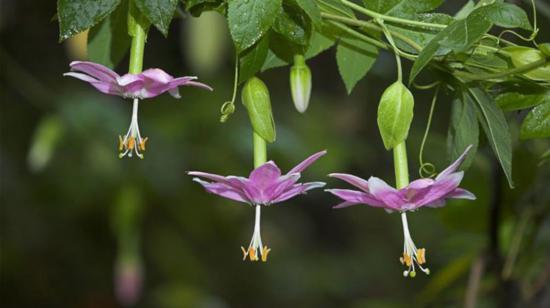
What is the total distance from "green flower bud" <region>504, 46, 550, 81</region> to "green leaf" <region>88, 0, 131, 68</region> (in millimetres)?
315

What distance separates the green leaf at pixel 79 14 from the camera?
56 centimetres

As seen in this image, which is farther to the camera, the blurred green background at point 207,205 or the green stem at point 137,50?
the blurred green background at point 207,205

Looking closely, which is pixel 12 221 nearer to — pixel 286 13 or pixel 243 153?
pixel 243 153

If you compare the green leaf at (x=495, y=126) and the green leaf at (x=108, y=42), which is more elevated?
the green leaf at (x=108, y=42)

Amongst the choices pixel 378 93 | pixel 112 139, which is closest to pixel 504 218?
pixel 112 139

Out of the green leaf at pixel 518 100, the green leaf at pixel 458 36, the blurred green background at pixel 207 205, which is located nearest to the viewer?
the green leaf at pixel 458 36

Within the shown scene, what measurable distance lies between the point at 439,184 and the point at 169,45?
6.24 feet

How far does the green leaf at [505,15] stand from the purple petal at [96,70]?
253 millimetres

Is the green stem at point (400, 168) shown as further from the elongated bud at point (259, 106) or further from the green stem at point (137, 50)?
the green stem at point (137, 50)

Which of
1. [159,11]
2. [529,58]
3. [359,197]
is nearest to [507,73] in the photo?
[529,58]

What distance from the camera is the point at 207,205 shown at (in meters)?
2.29

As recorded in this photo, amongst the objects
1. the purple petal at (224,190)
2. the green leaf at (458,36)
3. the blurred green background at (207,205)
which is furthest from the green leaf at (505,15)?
the blurred green background at (207,205)

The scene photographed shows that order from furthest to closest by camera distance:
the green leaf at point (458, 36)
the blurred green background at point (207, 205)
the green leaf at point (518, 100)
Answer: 1. the blurred green background at point (207, 205)
2. the green leaf at point (518, 100)
3. the green leaf at point (458, 36)

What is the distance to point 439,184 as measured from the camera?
58 cm
